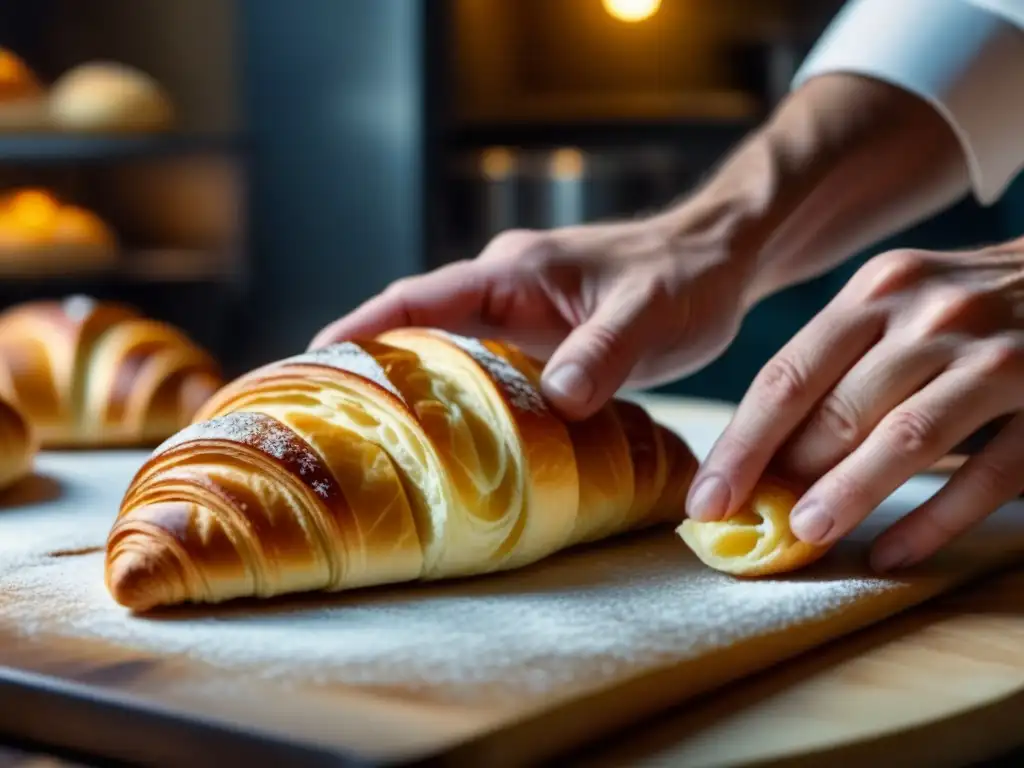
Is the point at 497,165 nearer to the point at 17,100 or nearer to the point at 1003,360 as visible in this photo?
the point at 17,100

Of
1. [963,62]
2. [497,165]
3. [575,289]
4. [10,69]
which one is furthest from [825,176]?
[10,69]

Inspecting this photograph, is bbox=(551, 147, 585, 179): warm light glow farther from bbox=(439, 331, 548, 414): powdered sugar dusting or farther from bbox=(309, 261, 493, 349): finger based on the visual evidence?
bbox=(439, 331, 548, 414): powdered sugar dusting

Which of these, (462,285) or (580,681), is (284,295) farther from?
(580,681)

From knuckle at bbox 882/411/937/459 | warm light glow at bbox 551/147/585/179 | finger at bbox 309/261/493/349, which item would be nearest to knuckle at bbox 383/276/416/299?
finger at bbox 309/261/493/349

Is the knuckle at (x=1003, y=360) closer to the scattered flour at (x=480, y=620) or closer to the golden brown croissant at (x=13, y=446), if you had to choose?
A: the scattered flour at (x=480, y=620)

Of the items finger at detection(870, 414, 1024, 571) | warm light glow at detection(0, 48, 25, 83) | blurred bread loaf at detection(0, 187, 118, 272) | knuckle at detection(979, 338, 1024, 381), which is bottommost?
blurred bread loaf at detection(0, 187, 118, 272)

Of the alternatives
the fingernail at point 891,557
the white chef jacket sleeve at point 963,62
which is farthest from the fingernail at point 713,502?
the white chef jacket sleeve at point 963,62
